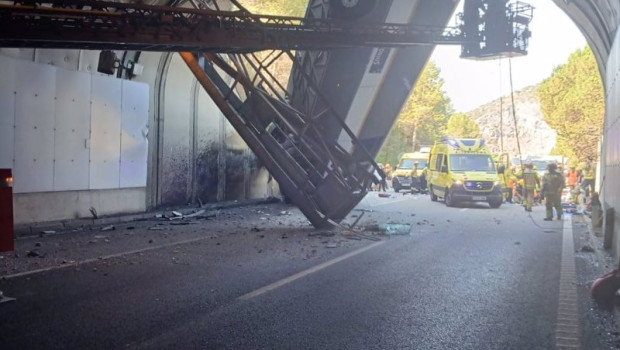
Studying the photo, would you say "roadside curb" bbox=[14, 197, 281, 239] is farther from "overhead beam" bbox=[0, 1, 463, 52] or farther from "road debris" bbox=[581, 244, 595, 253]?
"road debris" bbox=[581, 244, 595, 253]

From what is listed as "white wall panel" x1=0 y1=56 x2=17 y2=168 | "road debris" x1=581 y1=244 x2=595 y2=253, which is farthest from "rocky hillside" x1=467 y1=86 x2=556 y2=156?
"white wall panel" x1=0 y1=56 x2=17 y2=168

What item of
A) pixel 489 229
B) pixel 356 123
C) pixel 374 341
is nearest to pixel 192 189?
pixel 356 123

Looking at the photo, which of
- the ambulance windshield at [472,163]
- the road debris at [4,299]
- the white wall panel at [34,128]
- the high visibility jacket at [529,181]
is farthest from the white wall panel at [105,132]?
the high visibility jacket at [529,181]

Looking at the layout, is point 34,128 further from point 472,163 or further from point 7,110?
point 472,163

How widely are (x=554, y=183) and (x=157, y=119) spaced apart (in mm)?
11778

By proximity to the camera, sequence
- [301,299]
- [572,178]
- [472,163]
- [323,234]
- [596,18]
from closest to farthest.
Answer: [301,299]
[323,234]
[596,18]
[472,163]
[572,178]

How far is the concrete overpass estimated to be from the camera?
1088cm

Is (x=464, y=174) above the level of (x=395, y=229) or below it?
above

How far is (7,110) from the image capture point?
34.2 feet

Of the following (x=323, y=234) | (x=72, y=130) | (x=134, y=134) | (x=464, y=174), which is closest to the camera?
(x=323, y=234)

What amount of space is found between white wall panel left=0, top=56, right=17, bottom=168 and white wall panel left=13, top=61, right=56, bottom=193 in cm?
12

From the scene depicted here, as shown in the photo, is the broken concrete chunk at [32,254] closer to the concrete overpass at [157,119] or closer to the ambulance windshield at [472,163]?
the concrete overpass at [157,119]

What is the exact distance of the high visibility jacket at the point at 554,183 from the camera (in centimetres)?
1602

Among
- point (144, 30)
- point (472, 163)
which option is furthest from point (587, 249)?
point (472, 163)
